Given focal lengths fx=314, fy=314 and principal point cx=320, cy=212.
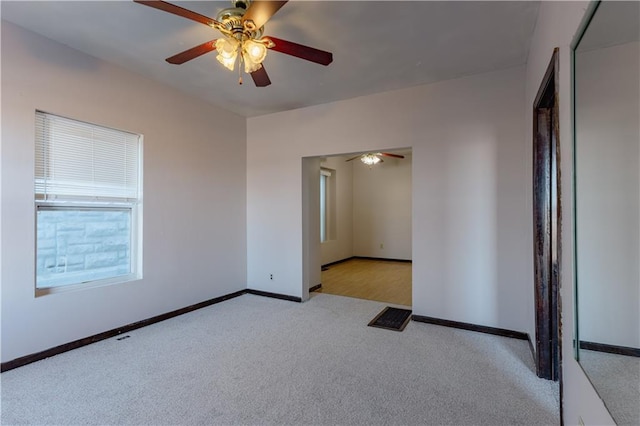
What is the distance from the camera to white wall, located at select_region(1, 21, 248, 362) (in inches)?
97.0

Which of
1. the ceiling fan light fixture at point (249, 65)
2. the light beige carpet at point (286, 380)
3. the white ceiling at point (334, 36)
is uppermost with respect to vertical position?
the white ceiling at point (334, 36)

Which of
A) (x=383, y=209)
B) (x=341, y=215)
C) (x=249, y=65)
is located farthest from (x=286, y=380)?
(x=383, y=209)

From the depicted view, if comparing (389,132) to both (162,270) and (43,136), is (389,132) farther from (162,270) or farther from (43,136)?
(43,136)

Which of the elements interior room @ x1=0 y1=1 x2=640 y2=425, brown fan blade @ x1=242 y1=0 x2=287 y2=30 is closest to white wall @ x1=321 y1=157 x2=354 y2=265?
interior room @ x1=0 y1=1 x2=640 y2=425

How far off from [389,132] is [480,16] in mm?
1553

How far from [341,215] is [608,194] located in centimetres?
659

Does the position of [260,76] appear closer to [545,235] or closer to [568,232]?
[568,232]

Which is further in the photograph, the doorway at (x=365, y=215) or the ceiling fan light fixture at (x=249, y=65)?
the doorway at (x=365, y=215)

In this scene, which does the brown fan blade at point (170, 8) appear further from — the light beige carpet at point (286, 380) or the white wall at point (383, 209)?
the white wall at point (383, 209)

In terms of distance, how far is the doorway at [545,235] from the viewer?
227cm

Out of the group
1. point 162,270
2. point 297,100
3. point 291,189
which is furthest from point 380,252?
point 162,270

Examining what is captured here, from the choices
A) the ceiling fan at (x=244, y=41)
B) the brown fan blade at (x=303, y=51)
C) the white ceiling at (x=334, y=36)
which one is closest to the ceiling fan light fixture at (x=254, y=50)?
the ceiling fan at (x=244, y=41)

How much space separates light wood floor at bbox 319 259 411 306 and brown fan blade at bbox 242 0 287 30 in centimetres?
365

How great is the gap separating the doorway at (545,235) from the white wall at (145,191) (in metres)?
3.61
